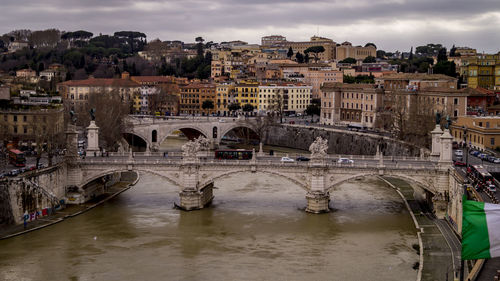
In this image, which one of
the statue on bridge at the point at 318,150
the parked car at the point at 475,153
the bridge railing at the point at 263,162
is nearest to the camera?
the bridge railing at the point at 263,162

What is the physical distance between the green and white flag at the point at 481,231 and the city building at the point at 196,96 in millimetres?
71484

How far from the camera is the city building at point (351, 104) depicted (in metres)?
61.9

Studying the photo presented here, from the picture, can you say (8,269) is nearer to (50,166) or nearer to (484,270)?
(50,166)

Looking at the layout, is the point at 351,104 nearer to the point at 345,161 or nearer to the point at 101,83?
the point at 101,83

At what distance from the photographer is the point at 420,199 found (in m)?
33.2

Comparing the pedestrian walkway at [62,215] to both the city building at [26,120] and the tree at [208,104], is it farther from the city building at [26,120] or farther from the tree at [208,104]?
the tree at [208,104]

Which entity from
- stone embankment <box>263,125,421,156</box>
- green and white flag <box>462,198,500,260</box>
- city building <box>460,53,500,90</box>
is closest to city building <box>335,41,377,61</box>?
city building <box>460,53,500,90</box>

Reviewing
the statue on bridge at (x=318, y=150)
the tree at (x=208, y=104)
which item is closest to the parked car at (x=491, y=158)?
the statue on bridge at (x=318, y=150)

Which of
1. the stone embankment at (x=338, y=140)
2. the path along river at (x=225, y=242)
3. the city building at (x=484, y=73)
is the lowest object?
the path along river at (x=225, y=242)

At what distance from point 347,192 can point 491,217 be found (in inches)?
1033

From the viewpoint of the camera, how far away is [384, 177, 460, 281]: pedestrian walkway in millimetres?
21688

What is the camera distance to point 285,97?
256 feet

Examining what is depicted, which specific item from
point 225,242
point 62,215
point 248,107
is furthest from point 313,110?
point 225,242

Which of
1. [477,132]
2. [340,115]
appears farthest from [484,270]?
[340,115]
